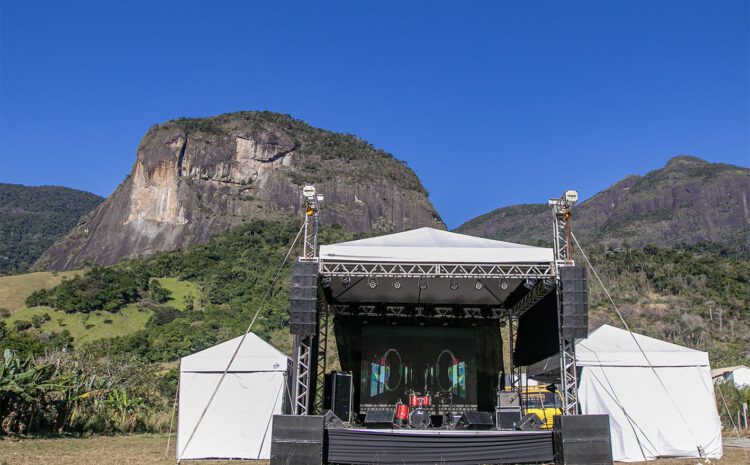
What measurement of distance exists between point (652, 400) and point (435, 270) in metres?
3.89

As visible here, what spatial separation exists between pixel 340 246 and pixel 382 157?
93660 millimetres

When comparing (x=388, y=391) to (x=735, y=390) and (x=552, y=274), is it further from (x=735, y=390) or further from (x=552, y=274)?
(x=735, y=390)

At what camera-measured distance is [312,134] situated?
334 feet

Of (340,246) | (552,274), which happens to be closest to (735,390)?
(552,274)

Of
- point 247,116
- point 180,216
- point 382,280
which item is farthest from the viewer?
point 247,116

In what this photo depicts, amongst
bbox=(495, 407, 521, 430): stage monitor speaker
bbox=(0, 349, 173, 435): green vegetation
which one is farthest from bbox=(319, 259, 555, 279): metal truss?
bbox=(0, 349, 173, 435): green vegetation

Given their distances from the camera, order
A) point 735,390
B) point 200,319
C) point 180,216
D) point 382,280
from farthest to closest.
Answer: point 180,216 → point 200,319 → point 735,390 → point 382,280

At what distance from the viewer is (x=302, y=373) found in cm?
969

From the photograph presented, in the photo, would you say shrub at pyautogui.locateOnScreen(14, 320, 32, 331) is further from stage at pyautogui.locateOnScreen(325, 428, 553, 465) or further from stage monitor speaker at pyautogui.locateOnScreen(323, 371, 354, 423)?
stage at pyautogui.locateOnScreen(325, 428, 553, 465)

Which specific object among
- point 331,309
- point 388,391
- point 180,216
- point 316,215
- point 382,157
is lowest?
point 388,391

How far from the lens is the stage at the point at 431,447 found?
8.65 m

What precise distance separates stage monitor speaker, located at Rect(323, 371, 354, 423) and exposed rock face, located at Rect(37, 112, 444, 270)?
2694 inches

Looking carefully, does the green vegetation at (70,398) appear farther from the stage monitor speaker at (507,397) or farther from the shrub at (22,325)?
the shrub at (22,325)

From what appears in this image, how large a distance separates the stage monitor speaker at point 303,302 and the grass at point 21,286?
1879 inches
